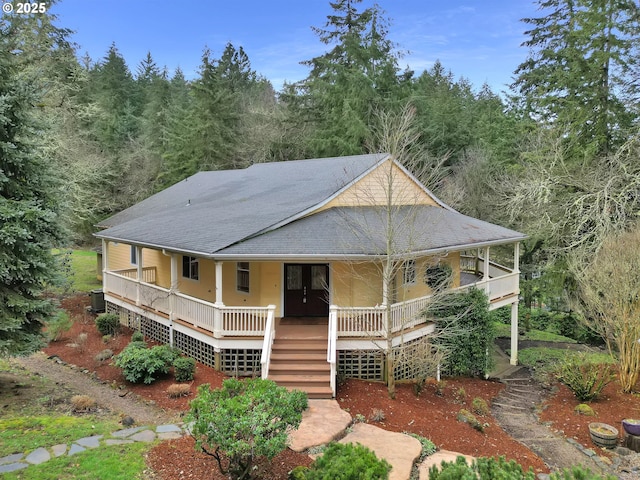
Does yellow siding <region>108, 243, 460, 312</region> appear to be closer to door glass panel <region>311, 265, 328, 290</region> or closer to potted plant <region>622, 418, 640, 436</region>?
door glass panel <region>311, 265, 328, 290</region>

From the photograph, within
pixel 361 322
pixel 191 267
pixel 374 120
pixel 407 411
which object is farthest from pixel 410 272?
pixel 374 120

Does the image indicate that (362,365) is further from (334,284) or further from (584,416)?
(584,416)

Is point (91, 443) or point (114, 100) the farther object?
point (114, 100)

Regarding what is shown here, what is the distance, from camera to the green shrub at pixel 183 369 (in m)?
11.5

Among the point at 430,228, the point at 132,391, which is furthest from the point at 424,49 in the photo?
the point at 132,391

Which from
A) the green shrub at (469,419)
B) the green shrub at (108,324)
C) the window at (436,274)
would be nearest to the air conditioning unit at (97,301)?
the green shrub at (108,324)

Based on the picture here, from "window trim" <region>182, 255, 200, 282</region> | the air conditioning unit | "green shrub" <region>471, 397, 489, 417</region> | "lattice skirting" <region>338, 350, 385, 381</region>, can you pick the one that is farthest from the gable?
"green shrub" <region>471, 397, 489, 417</region>

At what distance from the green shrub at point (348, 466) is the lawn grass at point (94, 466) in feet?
9.59

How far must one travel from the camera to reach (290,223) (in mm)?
14359

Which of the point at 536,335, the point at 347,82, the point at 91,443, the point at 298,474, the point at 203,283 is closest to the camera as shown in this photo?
the point at 298,474

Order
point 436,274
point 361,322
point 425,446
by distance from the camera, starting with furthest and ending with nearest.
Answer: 1. point 436,274
2. point 361,322
3. point 425,446

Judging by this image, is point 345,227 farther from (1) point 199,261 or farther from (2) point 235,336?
(1) point 199,261

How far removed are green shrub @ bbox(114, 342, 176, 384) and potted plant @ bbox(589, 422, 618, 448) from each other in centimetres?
1087

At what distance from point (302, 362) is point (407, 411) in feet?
9.74
